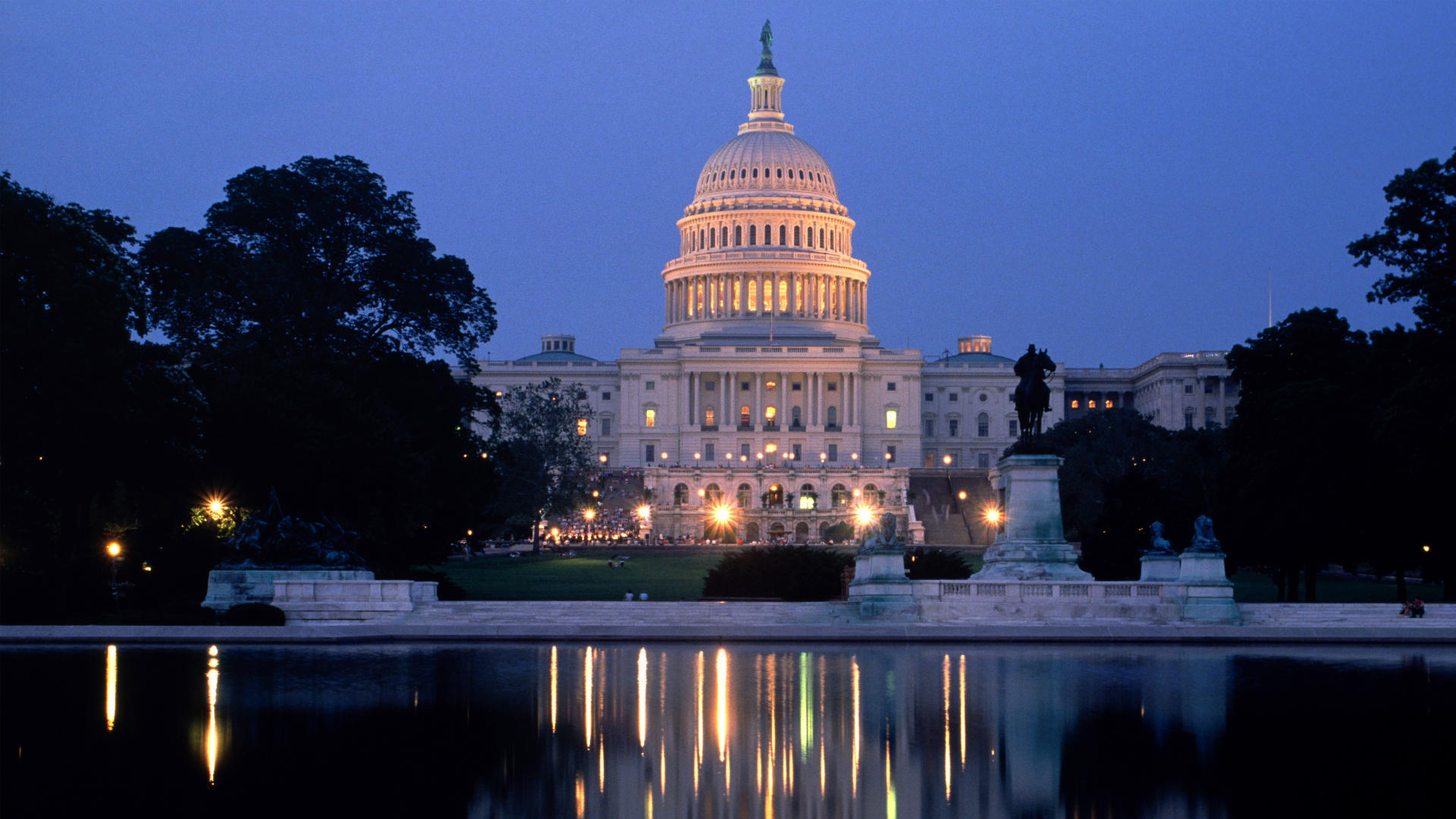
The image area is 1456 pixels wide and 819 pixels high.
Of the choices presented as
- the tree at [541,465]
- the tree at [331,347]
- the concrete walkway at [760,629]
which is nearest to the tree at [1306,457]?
the concrete walkway at [760,629]

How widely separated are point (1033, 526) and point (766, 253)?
127729mm

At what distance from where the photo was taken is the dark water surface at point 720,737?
16938 millimetres

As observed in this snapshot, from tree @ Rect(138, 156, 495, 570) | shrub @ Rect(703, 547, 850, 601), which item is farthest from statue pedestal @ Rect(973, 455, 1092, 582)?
tree @ Rect(138, 156, 495, 570)

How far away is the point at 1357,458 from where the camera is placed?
52.0m

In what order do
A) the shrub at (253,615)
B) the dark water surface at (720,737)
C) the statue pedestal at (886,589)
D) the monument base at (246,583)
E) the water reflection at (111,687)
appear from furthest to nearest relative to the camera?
the monument base at (246,583), the statue pedestal at (886,589), the shrub at (253,615), the water reflection at (111,687), the dark water surface at (720,737)

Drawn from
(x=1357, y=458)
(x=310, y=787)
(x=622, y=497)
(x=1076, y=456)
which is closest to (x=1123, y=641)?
(x=1357, y=458)

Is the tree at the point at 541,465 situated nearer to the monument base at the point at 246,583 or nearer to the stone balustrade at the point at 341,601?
the monument base at the point at 246,583

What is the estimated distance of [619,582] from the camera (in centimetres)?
6494

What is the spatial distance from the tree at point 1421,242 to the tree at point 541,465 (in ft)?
150

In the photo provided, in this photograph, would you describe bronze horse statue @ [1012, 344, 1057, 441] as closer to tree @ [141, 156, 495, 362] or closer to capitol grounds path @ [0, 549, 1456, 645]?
capitol grounds path @ [0, 549, 1456, 645]

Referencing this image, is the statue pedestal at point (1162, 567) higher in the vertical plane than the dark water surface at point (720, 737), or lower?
higher

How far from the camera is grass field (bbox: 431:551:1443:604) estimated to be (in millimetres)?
56438

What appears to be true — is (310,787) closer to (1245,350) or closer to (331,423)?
(331,423)

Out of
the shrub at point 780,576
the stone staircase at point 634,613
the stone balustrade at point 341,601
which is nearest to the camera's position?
the stone staircase at point 634,613
